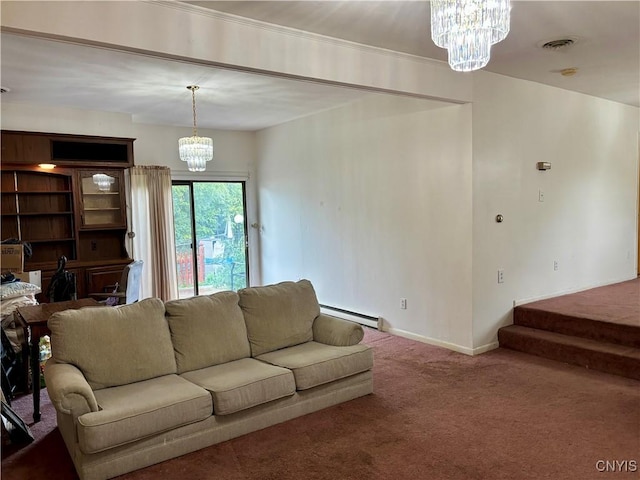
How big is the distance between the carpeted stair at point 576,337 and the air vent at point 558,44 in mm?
2485

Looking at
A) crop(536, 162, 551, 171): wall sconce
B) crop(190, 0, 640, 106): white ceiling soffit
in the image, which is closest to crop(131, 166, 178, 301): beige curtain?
crop(190, 0, 640, 106): white ceiling soffit

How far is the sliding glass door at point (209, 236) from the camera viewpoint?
7.32m

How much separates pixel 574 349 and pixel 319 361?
2.50 metres

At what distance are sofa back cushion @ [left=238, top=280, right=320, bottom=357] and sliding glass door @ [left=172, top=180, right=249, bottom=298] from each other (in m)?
3.77

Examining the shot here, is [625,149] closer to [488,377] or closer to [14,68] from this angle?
[488,377]

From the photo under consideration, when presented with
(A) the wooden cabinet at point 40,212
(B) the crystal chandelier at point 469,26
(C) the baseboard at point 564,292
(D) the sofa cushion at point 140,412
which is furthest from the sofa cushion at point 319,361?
(A) the wooden cabinet at point 40,212

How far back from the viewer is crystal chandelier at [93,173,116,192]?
19.5ft

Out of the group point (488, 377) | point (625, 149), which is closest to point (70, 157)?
point (488, 377)

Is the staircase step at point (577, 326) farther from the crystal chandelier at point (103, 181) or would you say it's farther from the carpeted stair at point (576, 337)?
the crystal chandelier at point (103, 181)

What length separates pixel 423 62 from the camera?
4.02m

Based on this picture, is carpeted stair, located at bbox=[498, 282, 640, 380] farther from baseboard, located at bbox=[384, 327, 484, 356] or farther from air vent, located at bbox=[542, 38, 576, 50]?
air vent, located at bbox=[542, 38, 576, 50]

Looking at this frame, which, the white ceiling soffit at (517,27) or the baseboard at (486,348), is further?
the baseboard at (486,348)

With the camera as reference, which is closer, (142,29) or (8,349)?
(142,29)

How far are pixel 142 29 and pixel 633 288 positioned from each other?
6.18 meters
